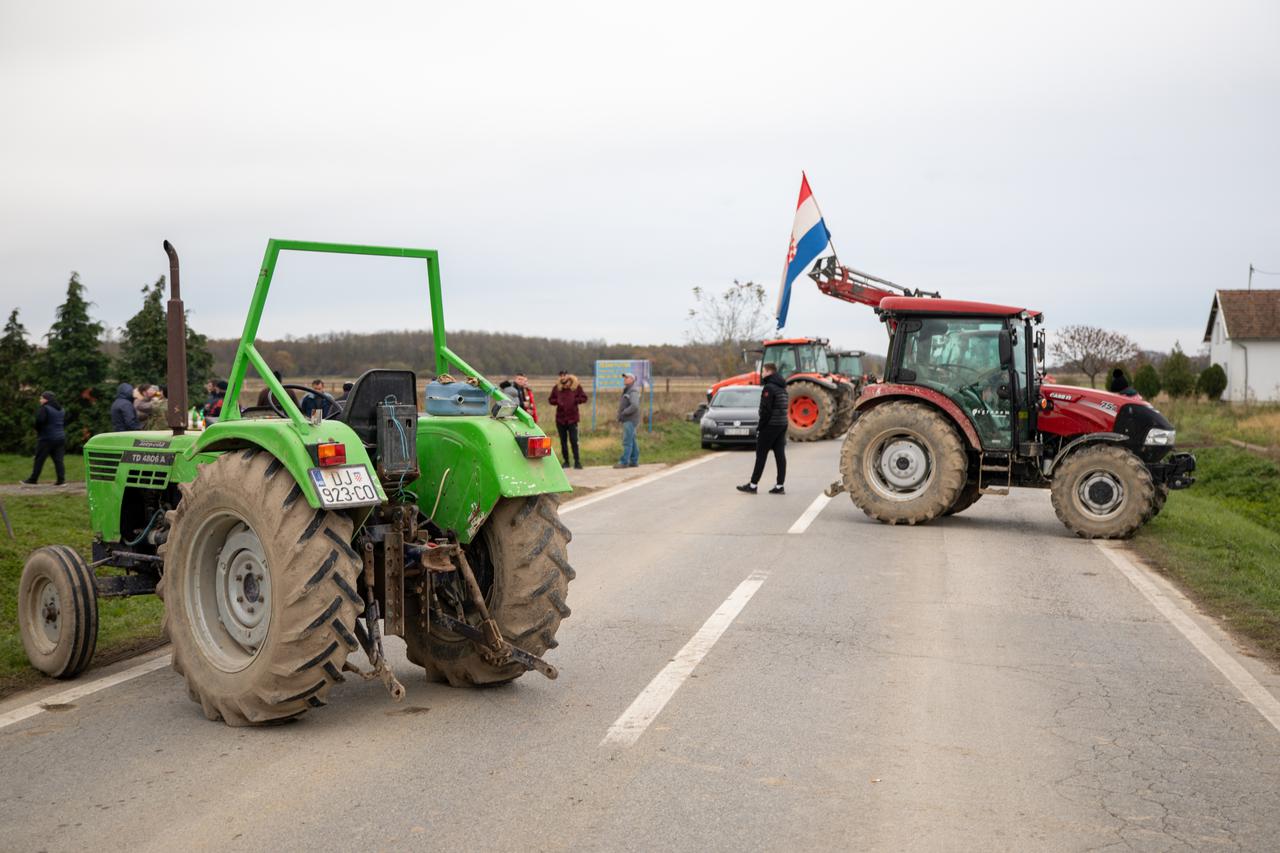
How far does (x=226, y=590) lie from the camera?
612cm

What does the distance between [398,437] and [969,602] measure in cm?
523

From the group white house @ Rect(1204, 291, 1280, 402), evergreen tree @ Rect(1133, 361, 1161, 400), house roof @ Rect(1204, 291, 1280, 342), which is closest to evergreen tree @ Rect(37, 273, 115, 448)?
evergreen tree @ Rect(1133, 361, 1161, 400)

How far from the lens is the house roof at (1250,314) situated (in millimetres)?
54844

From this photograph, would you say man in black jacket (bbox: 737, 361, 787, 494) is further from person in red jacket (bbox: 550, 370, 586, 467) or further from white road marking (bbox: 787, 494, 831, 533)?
person in red jacket (bbox: 550, 370, 586, 467)

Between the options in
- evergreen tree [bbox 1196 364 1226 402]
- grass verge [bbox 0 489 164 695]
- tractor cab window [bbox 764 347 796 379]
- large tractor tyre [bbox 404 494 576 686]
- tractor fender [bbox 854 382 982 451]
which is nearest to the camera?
large tractor tyre [bbox 404 494 576 686]

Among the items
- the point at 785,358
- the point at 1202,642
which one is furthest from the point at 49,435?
the point at 785,358

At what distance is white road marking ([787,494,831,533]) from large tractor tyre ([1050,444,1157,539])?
112 inches

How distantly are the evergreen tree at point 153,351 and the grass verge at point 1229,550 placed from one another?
1844 centimetres

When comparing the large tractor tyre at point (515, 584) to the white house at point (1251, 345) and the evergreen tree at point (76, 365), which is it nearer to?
the evergreen tree at point (76, 365)

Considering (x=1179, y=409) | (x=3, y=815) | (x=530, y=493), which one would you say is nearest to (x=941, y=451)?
(x=530, y=493)

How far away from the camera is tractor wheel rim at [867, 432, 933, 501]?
1409 centimetres

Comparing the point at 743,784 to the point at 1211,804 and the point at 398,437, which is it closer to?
the point at 1211,804

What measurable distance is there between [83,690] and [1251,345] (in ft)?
192

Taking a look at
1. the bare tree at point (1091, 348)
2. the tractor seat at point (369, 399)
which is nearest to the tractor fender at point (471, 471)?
the tractor seat at point (369, 399)
